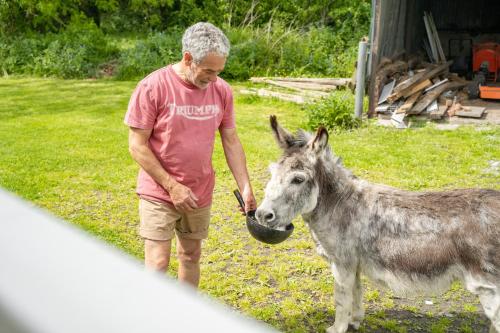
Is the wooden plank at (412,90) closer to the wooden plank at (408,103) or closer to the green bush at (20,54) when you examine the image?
the wooden plank at (408,103)

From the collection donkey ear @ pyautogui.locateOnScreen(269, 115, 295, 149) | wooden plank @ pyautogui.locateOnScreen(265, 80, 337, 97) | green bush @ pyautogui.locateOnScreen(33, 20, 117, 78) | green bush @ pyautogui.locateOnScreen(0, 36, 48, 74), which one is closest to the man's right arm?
donkey ear @ pyautogui.locateOnScreen(269, 115, 295, 149)

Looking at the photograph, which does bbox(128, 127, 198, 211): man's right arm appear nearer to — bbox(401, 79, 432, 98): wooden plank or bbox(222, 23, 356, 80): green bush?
bbox(401, 79, 432, 98): wooden plank

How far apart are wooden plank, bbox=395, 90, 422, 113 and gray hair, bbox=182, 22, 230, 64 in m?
9.14

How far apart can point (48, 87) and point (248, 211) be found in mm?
15187

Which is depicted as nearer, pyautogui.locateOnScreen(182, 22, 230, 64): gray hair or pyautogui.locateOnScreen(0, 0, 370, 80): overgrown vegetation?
pyautogui.locateOnScreen(182, 22, 230, 64): gray hair

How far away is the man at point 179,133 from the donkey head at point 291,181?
0.53 metres

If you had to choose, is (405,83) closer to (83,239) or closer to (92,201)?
(92,201)

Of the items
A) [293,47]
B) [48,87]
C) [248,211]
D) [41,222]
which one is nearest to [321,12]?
[293,47]

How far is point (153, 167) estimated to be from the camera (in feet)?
12.6

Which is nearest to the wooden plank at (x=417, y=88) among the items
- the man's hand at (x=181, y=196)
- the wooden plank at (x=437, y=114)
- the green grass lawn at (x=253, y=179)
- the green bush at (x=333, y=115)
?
the wooden plank at (x=437, y=114)

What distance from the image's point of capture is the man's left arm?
4.46 metres

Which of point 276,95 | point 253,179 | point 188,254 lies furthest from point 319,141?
point 276,95

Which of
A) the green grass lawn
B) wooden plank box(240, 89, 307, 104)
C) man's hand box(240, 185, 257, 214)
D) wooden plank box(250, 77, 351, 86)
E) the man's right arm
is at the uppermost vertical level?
the man's right arm

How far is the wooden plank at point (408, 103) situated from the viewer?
12098mm
